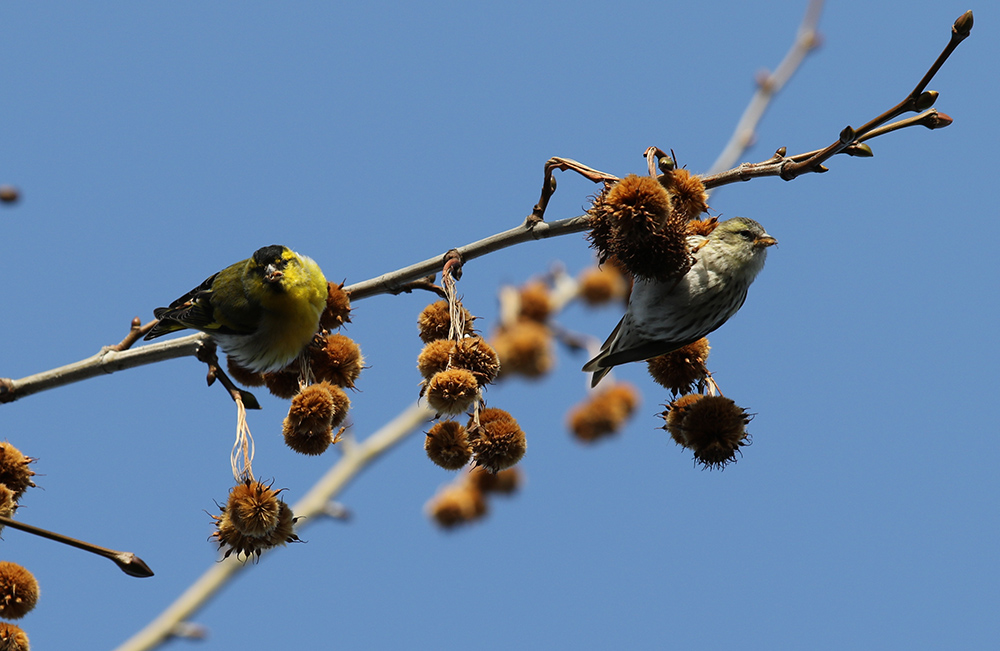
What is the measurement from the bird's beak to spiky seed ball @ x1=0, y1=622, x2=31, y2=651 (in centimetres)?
253

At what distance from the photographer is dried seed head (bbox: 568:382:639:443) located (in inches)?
295

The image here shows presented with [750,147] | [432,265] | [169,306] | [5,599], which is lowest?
[5,599]

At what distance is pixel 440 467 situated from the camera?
11.1 feet

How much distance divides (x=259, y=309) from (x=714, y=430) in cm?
295

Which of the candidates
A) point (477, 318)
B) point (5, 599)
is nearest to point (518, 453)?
point (477, 318)

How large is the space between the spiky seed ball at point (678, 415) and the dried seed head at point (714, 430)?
0.4 inches

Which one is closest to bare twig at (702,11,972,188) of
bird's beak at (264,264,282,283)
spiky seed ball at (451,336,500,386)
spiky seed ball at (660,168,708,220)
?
spiky seed ball at (660,168,708,220)

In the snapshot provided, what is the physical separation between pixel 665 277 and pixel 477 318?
853 mm

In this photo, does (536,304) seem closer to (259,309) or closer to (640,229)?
(259,309)

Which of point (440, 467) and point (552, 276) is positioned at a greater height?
point (552, 276)

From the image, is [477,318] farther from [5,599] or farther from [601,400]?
[601,400]

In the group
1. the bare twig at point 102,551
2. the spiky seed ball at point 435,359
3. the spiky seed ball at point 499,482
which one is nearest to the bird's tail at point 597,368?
the spiky seed ball at point 435,359

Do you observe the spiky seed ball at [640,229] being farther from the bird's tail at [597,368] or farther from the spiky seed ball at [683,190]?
the bird's tail at [597,368]

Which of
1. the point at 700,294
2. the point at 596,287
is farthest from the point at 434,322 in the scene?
the point at 596,287
